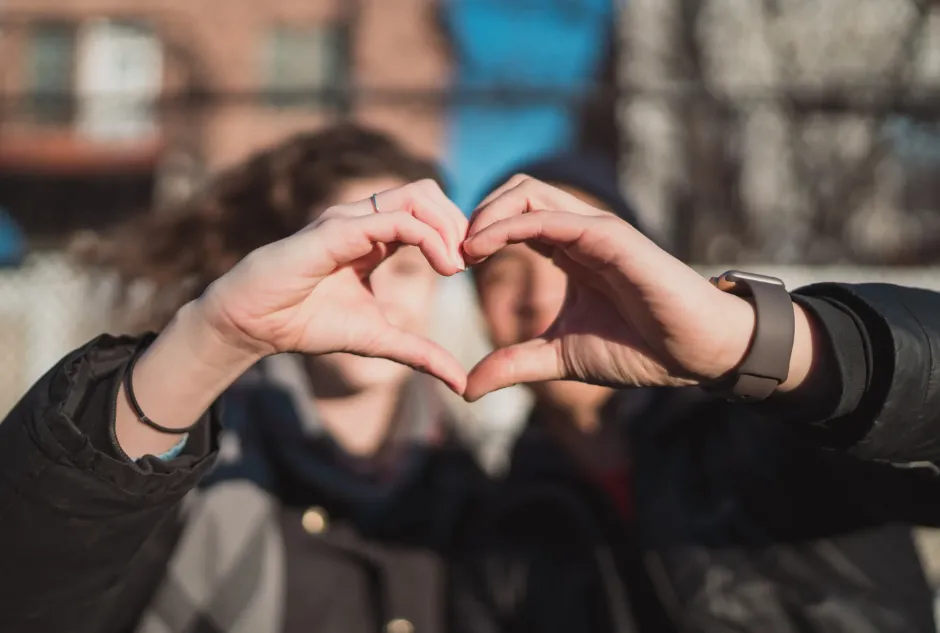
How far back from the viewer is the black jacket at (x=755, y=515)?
1045 millimetres

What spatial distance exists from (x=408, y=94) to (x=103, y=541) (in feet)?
12.7

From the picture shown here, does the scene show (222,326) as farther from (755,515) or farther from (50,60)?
(50,60)

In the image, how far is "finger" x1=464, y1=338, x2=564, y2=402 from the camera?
1097mm

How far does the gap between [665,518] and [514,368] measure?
545 mm

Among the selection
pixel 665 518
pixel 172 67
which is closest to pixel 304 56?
pixel 172 67

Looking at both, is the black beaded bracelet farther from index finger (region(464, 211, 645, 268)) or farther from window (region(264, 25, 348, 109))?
window (region(264, 25, 348, 109))

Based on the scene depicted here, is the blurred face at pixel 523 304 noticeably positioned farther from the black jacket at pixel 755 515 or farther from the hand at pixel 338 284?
the hand at pixel 338 284

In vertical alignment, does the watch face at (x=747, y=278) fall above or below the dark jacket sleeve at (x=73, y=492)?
above

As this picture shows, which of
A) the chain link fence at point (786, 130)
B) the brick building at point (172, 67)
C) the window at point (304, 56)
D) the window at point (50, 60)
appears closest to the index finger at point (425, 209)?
the chain link fence at point (786, 130)

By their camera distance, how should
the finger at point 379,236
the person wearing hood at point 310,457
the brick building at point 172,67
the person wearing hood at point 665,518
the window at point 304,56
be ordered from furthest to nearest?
the window at point 304,56
the brick building at point 172,67
the person wearing hood at point 310,457
the person wearing hood at point 665,518
the finger at point 379,236

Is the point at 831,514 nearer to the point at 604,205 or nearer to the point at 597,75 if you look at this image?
the point at 604,205

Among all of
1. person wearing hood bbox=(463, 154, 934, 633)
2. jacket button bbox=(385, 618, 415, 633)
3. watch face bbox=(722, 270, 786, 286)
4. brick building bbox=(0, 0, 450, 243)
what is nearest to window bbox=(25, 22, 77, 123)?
brick building bbox=(0, 0, 450, 243)

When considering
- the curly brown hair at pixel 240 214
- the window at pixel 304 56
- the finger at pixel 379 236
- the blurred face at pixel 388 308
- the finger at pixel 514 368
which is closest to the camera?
the finger at pixel 379 236

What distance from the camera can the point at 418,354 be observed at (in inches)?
42.5
